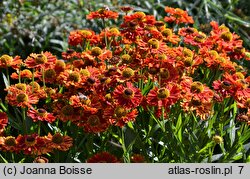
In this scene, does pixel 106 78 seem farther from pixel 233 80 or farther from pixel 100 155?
pixel 233 80

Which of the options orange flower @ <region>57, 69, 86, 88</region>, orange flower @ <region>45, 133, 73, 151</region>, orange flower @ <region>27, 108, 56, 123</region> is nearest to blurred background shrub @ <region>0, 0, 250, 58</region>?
orange flower @ <region>57, 69, 86, 88</region>

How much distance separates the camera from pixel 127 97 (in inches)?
70.1

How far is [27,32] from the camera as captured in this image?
369 centimetres

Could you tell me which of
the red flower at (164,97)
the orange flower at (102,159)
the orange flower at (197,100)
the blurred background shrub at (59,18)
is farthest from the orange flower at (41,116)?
the blurred background shrub at (59,18)

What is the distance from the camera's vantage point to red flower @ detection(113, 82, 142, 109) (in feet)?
5.86

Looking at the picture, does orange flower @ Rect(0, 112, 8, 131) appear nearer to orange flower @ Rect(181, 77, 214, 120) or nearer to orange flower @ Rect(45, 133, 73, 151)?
orange flower @ Rect(45, 133, 73, 151)

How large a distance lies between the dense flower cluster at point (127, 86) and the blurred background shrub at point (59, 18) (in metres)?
1.40

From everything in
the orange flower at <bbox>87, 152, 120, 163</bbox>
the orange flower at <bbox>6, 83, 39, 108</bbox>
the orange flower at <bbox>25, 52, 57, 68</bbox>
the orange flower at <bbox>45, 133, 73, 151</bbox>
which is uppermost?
the orange flower at <bbox>25, 52, 57, 68</bbox>

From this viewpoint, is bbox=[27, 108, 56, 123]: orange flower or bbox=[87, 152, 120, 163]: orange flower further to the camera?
bbox=[27, 108, 56, 123]: orange flower

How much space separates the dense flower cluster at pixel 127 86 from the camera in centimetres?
180

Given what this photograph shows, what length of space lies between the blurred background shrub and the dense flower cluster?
4.59 feet

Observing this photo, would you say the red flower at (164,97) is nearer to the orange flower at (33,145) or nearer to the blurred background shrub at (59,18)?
the orange flower at (33,145)

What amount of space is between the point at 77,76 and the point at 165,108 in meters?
0.35

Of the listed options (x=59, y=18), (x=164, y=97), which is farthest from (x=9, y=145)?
(x=59, y=18)
